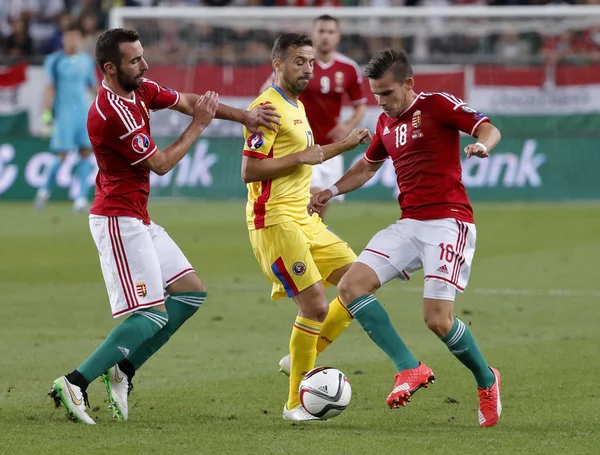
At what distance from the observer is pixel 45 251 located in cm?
1457

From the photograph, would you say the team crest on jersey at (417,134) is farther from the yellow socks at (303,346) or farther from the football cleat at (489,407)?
the football cleat at (489,407)

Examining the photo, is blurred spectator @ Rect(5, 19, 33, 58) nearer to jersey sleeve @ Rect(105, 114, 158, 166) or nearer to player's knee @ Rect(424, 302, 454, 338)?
jersey sleeve @ Rect(105, 114, 158, 166)

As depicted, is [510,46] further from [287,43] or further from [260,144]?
[260,144]

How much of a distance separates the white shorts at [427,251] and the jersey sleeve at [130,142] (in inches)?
54.5

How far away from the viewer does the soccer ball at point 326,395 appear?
20.2 ft

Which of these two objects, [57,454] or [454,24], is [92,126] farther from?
[454,24]

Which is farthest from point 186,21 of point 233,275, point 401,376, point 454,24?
point 401,376

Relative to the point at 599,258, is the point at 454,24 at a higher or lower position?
higher

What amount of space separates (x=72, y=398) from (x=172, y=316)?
33.4 inches

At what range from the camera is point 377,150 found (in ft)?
23.2

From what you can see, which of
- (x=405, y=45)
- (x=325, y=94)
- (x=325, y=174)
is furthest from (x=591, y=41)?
(x=325, y=174)

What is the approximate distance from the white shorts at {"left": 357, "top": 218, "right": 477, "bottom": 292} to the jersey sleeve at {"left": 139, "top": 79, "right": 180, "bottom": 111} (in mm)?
1427

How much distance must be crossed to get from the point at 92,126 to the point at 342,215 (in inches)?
484

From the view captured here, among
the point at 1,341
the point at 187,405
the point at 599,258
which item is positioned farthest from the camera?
the point at 599,258
